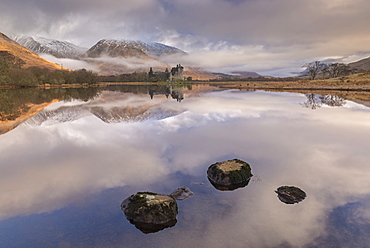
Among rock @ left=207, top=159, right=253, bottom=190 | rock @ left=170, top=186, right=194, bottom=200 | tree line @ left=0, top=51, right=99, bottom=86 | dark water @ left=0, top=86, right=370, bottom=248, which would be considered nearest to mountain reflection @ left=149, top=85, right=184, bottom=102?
dark water @ left=0, top=86, right=370, bottom=248

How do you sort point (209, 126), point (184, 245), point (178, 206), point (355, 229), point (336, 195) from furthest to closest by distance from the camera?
point (209, 126) → point (336, 195) → point (178, 206) → point (355, 229) → point (184, 245)

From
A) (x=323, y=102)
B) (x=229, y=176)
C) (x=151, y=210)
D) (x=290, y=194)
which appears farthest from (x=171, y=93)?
(x=151, y=210)

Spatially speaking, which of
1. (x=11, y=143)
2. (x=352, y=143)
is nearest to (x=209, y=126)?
(x=352, y=143)

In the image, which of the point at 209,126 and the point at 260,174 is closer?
the point at 260,174

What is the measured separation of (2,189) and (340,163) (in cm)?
1560

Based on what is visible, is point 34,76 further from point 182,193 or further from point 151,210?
point 151,210

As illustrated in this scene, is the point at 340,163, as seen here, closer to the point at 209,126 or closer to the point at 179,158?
the point at 179,158

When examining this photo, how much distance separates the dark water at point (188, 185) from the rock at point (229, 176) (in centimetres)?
37

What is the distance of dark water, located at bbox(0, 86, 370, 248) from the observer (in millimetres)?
6668

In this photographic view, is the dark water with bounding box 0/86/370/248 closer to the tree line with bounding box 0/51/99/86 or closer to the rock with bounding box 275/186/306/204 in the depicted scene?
the rock with bounding box 275/186/306/204

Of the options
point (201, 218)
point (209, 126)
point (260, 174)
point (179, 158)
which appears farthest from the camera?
point (209, 126)

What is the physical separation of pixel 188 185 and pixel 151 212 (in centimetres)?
261

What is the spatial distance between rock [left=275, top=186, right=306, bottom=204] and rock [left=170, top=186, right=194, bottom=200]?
3.32 meters

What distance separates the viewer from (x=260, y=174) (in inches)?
427
